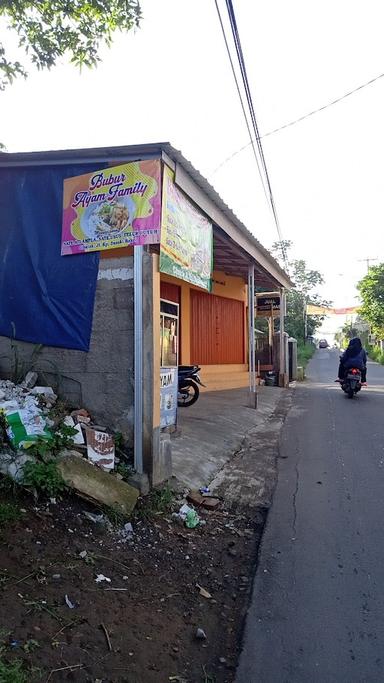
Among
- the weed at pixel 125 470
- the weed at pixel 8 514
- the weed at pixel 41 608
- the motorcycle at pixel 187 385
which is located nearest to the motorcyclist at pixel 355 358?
the motorcycle at pixel 187 385

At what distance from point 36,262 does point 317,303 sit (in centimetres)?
4844

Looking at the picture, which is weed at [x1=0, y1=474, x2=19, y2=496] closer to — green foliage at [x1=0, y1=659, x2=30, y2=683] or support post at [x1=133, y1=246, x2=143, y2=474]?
support post at [x1=133, y1=246, x2=143, y2=474]

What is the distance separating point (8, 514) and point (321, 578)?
90.5 inches

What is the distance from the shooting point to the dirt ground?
8.91ft

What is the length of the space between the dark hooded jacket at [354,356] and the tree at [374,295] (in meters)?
21.6

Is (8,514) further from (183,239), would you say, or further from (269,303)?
(269,303)

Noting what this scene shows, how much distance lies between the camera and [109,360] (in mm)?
5508

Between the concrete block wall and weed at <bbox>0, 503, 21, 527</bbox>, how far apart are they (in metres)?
1.64

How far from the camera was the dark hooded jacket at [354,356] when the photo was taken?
13586 mm

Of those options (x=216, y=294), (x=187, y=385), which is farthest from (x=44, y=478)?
(x=216, y=294)

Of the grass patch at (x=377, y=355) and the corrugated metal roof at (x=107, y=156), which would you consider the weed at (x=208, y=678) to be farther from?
the grass patch at (x=377, y=355)

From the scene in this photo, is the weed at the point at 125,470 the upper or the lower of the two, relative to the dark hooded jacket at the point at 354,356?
lower

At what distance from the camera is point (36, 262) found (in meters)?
6.00

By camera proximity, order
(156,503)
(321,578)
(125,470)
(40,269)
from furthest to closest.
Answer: (40,269)
(125,470)
(156,503)
(321,578)
